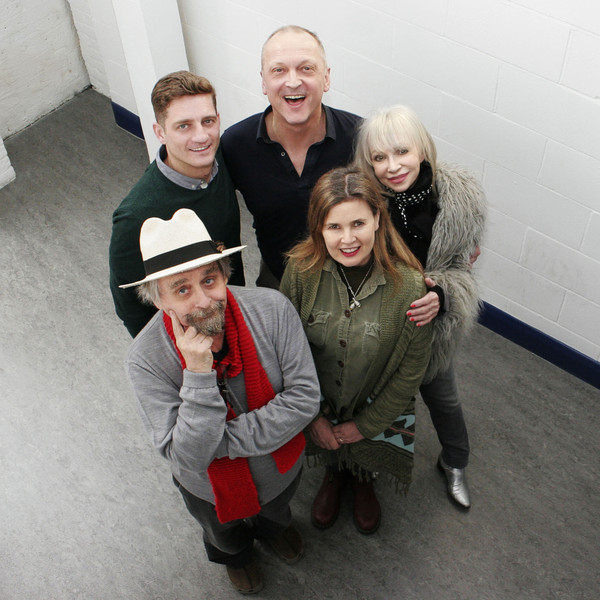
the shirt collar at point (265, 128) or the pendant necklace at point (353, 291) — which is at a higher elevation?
the shirt collar at point (265, 128)

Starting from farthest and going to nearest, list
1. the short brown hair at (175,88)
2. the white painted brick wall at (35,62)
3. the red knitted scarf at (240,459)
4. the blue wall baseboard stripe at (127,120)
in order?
the blue wall baseboard stripe at (127,120) → the white painted brick wall at (35,62) → the short brown hair at (175,88) → the red knitted scarf at (240,459)

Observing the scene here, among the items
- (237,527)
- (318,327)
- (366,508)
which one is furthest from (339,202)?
(366,508)

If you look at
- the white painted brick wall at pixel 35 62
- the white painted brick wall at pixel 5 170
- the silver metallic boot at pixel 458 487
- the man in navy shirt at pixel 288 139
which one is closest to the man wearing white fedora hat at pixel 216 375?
the man in navy shirt at pixel 288 139

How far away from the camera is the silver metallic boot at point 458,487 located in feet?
9.44

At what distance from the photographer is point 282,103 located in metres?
2.38

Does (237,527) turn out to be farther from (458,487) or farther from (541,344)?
(541,344)

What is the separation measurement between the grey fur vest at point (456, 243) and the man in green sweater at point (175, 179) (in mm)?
737

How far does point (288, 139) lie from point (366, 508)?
4.77 ft

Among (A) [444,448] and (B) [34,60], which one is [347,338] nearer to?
(A) [444,448]

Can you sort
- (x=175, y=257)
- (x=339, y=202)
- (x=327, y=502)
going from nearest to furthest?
(x=175, y=257) < (x=339, y=202) < (x=327, y=502)

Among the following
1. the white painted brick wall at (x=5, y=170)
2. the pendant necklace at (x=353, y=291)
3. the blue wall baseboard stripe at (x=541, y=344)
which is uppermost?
the pendant necklace at (x=353, y=291)

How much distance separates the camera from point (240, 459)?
7.00 ft

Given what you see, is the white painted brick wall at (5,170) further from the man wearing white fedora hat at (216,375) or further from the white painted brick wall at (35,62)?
the man wearing white fedora hat at (216,375)

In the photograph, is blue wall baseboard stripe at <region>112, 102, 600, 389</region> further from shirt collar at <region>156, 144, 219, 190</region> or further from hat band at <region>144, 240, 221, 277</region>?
hat band at <region>144, 240, 221, 277</region>
